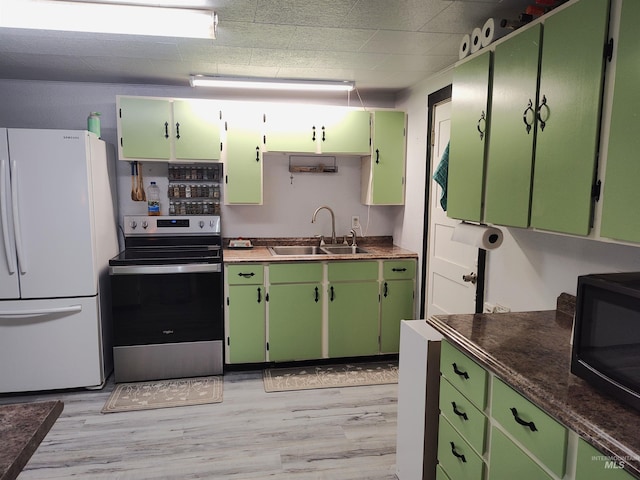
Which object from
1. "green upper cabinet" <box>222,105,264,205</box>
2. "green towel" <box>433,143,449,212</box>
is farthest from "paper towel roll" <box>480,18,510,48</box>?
"green upper cabinet" <box>222,105,264,205</box>

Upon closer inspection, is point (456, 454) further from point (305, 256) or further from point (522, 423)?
point (305, 256)

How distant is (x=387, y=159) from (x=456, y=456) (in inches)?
101

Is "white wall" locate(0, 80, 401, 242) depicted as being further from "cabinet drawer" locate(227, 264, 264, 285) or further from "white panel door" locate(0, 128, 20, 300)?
"white panel door" locate(0, 128, 20, 300)

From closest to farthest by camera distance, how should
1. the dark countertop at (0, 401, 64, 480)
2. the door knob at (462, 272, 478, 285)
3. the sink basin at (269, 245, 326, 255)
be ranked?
the dark countertop at (0, 401, 64, 480), the door knob at (462, 272, 478, 285), the sink basin at (269, 245, 326, 255)

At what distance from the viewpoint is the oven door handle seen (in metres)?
3.15

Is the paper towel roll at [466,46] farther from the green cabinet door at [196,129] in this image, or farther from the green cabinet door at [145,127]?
the green cabinet door at [145,127]

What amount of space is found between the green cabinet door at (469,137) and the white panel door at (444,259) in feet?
1.98

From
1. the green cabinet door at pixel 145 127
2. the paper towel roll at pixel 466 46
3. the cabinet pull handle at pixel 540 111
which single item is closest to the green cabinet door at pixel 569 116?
the cabinet pull handle at pixel 540 111

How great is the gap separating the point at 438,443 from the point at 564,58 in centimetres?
161

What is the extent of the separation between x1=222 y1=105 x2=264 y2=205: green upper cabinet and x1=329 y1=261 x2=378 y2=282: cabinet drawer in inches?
35.5

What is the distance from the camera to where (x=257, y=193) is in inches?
142

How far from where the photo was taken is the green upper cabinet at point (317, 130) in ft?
11.8

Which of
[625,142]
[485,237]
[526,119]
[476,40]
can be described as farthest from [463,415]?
[476,40]

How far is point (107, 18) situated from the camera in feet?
7.07
